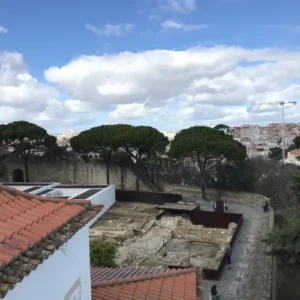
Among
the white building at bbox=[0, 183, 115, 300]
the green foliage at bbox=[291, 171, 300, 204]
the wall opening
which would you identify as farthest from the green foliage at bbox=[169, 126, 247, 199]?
the white building at bbox=[0, 183, 115, 300]

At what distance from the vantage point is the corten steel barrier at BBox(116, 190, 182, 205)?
28.4 metres

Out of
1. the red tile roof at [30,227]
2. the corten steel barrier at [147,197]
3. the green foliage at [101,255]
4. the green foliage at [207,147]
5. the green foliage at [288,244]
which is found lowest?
the corten steel barrier at [147,197]

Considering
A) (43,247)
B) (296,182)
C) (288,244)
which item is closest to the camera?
(43,247)

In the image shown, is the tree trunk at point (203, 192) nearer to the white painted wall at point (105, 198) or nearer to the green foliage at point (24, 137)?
the white painted wall at point (105, 198)

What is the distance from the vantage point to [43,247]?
3092 millimetres

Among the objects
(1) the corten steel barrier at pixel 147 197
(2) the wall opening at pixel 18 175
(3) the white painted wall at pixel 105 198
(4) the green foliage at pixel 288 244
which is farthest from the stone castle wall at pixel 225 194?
(2) the wall opening at pixel 18 175

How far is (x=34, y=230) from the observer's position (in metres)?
3.24

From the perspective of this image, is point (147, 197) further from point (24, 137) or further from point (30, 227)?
point (30, 227)

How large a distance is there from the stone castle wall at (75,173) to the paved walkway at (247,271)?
16.6 m

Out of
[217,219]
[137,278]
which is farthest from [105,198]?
[137,278]

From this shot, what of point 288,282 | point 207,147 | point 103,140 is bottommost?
point 288,282

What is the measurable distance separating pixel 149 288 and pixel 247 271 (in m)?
10.4

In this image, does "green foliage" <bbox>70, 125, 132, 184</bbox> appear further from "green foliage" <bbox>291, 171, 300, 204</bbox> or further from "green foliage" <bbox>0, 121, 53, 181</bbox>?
"green foliage" <bbox>291, 171, 300, 204</bbox>

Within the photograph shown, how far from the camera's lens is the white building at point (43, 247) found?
2686mm
